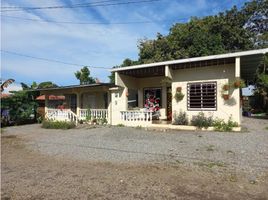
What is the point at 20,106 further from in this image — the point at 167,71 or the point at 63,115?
the point at 167,71

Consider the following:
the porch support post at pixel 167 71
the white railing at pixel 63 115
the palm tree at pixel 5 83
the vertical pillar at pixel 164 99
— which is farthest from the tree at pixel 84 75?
the porch support post at pixel 167 71

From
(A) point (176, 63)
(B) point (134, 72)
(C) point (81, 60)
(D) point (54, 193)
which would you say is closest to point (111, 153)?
(D) point (54, 193)

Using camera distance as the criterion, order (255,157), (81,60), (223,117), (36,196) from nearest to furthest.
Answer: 1. (36,196)
2. (255,157)
3. (223,117)
4. (81,60)

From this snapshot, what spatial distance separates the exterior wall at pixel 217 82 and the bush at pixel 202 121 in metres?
0.23

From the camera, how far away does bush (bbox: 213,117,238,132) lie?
1009 cm

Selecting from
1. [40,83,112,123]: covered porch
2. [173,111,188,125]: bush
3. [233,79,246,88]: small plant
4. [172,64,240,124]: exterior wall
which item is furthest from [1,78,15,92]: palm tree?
[233,79,246,88]: small plant

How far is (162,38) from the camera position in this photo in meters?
26.8

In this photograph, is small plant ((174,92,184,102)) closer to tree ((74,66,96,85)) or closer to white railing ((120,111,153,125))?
white railing ((120,111,153,125))

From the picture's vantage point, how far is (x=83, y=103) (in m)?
17.7

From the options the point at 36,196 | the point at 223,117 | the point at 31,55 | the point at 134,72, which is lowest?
the point at 36,196

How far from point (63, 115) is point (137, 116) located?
5579 mm

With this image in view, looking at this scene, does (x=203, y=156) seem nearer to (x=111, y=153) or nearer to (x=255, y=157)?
(x=255, y=157)

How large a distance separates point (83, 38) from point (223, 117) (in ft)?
43.6

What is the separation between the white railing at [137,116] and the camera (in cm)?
1237
